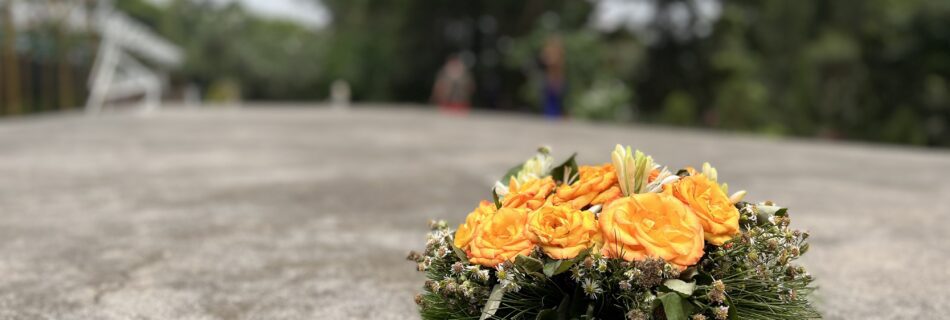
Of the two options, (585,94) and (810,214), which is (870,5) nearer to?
(585,94)

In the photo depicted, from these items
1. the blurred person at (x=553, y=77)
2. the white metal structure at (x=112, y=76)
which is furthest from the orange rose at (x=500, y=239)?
the white metal structure at (x=112, y=76)

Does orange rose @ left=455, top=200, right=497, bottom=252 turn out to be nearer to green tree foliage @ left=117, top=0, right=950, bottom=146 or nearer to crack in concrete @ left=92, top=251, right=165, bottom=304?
crack in concrete @ left=92, top=251, right=165, bottom=304

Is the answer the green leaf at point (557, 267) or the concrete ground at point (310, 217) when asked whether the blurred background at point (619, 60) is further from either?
the green leaf at point (557, 267)

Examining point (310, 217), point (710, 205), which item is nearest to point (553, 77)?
point (310, 217)

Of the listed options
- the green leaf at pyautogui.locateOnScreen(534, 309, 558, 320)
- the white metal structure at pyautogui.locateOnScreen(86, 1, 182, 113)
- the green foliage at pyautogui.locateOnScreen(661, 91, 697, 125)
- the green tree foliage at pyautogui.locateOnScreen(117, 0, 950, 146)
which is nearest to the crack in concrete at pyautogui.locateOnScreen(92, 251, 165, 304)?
the green leaf at pyautogui.locateOnScreen(534, 309, 558, 320)

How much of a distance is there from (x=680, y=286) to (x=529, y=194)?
0.47m

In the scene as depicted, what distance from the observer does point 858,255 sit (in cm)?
422

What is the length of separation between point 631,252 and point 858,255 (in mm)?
2816

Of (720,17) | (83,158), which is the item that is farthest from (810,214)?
(720,17)

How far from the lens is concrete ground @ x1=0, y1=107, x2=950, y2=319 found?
3.34 meters

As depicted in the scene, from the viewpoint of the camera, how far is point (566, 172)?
236 cm

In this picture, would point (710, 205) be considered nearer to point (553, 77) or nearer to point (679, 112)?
point (553, 77)

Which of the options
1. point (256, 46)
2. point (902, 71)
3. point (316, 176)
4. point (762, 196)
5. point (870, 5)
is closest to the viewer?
point (762, 196)

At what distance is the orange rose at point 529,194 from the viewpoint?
211cm
